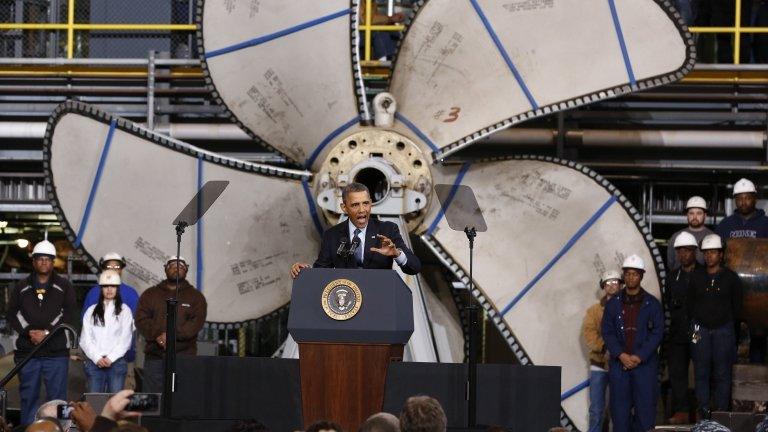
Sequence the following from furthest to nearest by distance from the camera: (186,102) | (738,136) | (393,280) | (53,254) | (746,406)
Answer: (186,102)
(738,136)
(53,254)
(746,406)
(393,280)

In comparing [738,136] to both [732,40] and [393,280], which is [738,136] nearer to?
[732,40]

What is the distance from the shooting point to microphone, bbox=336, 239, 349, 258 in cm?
921

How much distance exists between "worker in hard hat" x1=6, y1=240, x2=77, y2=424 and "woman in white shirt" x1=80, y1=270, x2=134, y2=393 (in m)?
0.22

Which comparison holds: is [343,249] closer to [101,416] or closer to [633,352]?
[101,416]

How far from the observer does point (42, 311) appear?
1314 cm

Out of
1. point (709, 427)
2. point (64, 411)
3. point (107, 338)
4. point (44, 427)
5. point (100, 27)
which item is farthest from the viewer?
point (100, 27)

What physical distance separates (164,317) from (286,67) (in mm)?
2410

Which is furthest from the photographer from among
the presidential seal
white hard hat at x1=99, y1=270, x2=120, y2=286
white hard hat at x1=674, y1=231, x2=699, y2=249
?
white hard hat at x1=674, y1=231, x2=699, y2=249

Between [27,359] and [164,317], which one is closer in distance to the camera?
[27,359]

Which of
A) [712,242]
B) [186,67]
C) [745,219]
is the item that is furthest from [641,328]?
[186,67]

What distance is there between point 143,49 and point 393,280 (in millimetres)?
8377

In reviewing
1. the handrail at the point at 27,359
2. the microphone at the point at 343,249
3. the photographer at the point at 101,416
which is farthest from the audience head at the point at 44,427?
the handrail at the point at 27,359

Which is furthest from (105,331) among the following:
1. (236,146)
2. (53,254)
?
(236,146)

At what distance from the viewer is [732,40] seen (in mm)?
16078
